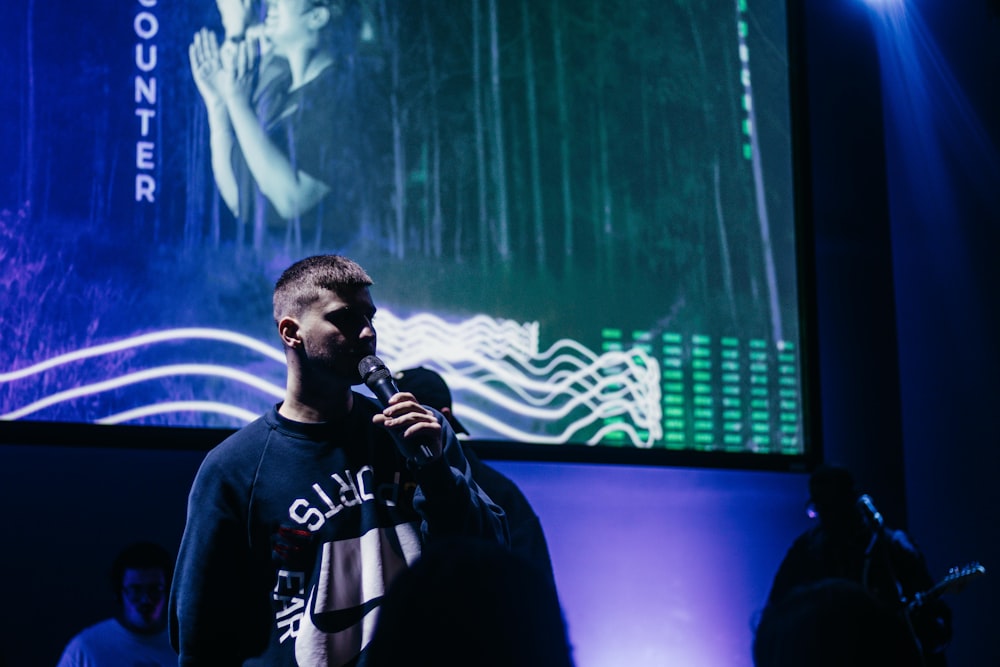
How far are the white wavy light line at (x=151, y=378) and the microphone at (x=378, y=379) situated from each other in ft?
5.81

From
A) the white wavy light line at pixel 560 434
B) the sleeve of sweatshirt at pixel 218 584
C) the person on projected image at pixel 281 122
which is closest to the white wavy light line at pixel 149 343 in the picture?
the person on projected image at pixel 281 122

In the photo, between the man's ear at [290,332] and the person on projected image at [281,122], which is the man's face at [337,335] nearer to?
the man's ear at [290,332]

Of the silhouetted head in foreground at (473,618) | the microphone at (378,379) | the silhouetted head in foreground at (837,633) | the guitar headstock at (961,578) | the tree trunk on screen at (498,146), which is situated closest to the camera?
the silhouetted head in foreground at (473,618)

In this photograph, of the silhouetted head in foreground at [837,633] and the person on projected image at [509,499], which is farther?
the person on projected image at [509,499]

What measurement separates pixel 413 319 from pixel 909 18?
119 inches

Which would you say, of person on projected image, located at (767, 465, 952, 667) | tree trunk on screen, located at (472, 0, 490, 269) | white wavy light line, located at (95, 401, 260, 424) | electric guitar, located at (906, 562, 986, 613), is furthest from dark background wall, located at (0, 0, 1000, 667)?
tree trunk on screen, located at (472, 0, 490, 269)

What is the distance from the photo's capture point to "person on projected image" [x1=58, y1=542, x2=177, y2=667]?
3.28 m

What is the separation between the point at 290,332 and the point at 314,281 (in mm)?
113

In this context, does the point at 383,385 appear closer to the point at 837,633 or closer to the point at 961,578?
the point at 837,633

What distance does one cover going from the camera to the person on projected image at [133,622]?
10.7ft

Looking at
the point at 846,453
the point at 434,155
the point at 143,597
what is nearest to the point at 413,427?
the point at 143,597

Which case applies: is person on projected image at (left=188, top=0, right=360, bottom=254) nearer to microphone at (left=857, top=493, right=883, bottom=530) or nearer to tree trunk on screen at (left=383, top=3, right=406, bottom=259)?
tree trunk on screen at (left=383, top=3, right=406, bottom=259)

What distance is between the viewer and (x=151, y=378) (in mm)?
3574

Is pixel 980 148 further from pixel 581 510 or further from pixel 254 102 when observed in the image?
pixel 254 102
